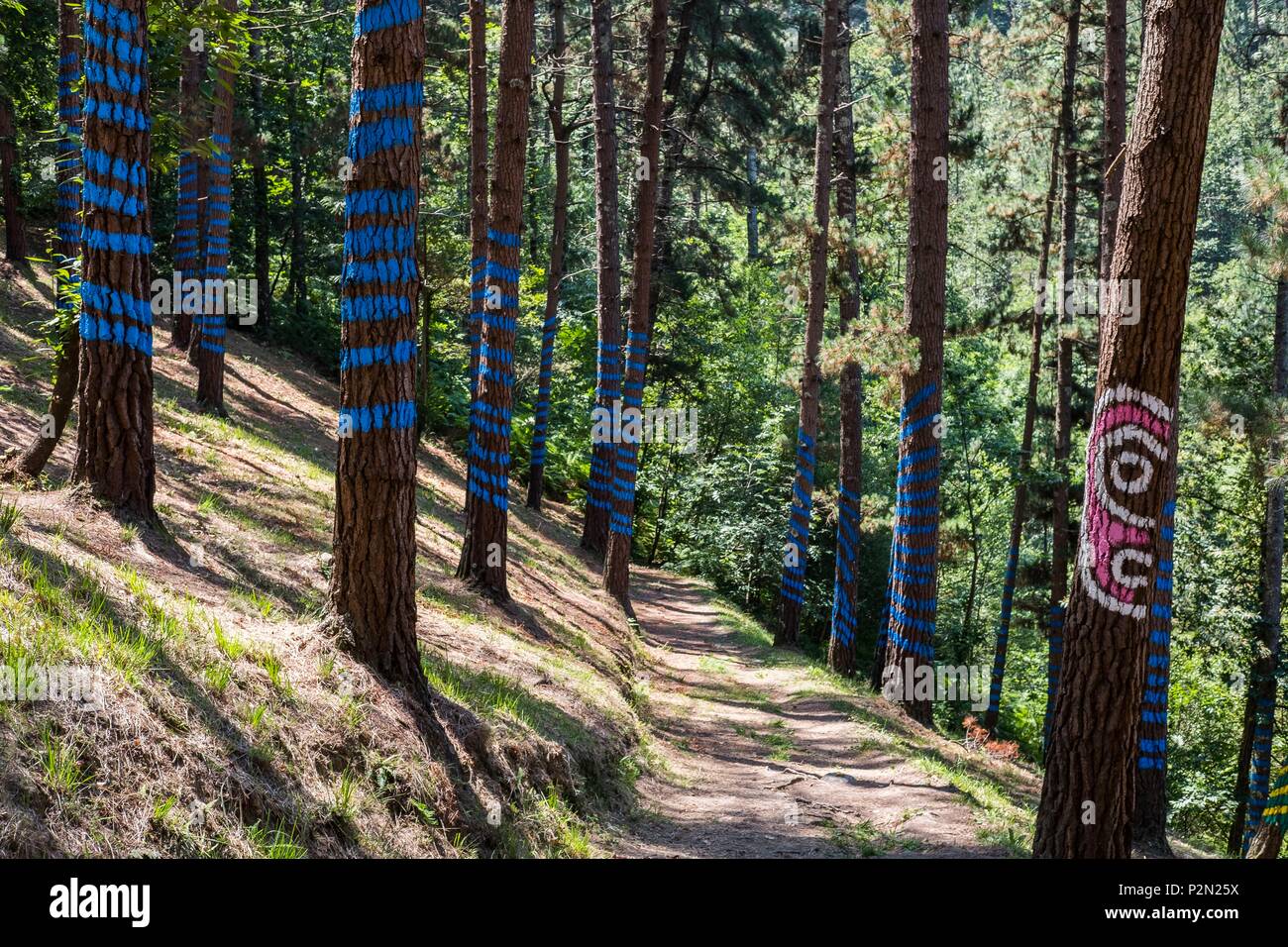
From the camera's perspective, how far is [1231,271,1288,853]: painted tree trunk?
16.8 metres

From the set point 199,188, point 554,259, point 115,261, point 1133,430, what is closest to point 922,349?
point 1133,430

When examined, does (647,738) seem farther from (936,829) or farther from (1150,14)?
(1150,14)

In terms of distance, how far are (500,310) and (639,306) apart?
15.7 ft

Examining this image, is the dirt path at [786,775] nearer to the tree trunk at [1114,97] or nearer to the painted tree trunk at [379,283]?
the painted tree trunk at [379,283]

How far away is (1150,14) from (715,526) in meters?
20.7

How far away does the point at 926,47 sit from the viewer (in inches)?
508

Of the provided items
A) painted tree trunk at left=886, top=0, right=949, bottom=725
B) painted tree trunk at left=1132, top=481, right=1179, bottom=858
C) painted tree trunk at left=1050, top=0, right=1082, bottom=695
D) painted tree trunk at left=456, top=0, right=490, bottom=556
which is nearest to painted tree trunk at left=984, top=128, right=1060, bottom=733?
painted tree trunk at left=1050, top=0, right=1082, bottom=695

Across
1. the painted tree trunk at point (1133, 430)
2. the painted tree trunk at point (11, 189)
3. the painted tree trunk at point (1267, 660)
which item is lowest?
the painted tree trunk at point (1267, 660)

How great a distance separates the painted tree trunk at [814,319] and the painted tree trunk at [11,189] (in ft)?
44.4

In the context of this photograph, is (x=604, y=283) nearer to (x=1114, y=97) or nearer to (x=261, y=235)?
(x=1114, y=97)

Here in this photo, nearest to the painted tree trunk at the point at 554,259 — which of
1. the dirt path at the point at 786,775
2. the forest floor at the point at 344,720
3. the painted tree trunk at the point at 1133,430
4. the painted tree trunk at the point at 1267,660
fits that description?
the forest floor at the point at 344,720

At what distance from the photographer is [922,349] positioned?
13250mm

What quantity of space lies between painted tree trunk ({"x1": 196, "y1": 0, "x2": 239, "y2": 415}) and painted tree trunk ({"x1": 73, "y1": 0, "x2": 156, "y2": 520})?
24.3 feet

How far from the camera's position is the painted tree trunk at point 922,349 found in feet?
42.6
